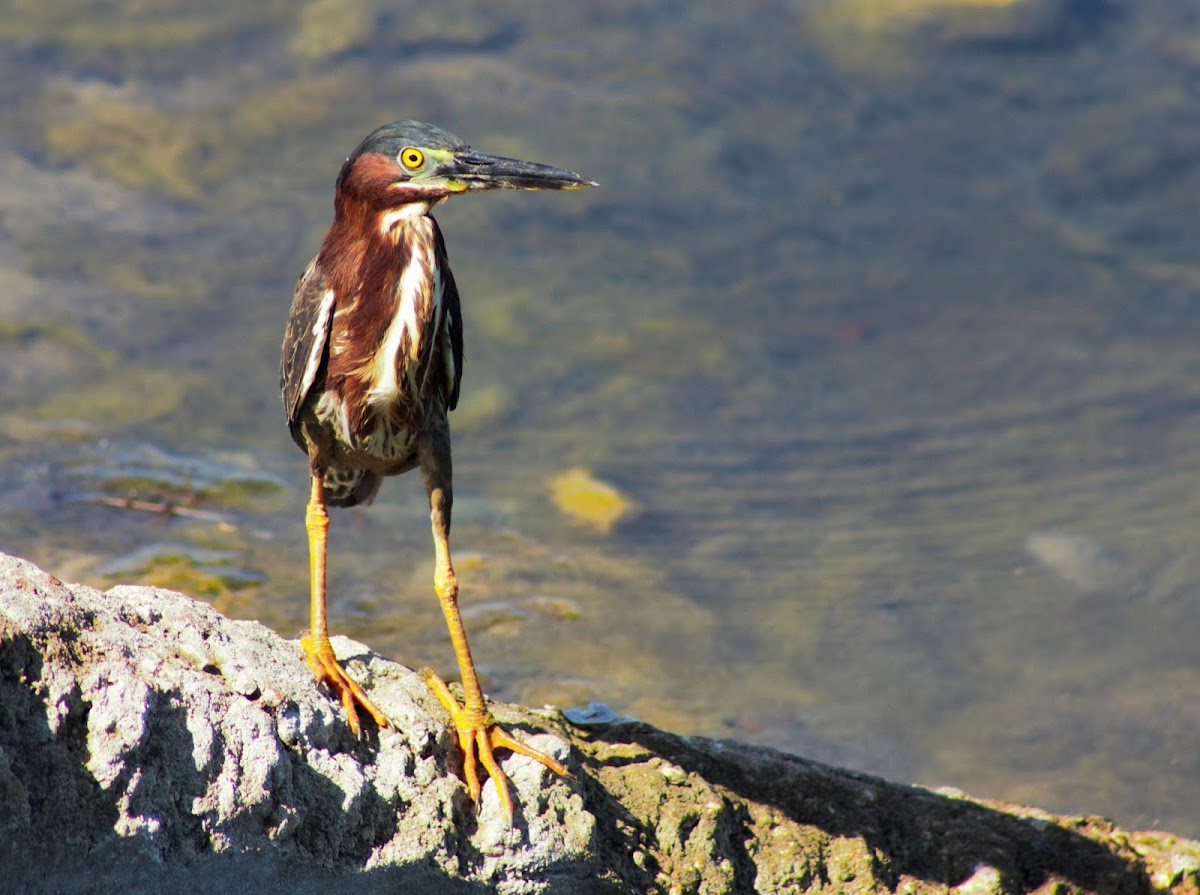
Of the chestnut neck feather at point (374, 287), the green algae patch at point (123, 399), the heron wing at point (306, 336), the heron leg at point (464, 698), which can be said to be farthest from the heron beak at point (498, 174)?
the green algae patch at point (123, 399)

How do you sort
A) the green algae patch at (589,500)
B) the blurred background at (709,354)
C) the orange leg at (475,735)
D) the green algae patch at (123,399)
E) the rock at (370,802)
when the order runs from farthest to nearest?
the green algae patch at (123,399) < the green algae patch at (589,500) < the blurred background at (709,354) < the orange leg at (475,735) < the rock at (370,802)

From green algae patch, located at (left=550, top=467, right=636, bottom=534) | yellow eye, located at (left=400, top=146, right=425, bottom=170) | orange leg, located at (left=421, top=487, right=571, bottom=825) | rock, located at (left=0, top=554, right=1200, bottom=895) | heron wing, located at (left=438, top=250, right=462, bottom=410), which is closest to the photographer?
rock, located at (left=0, top=554, right=1200, bottom=895)

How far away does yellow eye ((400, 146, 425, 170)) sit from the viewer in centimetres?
401

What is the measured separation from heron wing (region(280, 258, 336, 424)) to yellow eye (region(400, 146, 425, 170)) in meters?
0.43

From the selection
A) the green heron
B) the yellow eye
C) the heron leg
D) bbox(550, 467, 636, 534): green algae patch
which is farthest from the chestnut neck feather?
bbox(550, 467, 636, 534): green algae patch

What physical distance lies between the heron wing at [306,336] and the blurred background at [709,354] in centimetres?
271

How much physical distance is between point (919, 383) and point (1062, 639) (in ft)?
7.15

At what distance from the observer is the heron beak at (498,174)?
158 inches

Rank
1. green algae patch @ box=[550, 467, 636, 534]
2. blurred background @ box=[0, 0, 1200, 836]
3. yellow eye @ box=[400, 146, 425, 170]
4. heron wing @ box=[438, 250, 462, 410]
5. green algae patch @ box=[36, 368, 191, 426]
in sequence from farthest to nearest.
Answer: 1. green algae patch @ box=[36, 368, 191, 426]
2. green algae patch @ box=[550, 467, 636, 534]
3. blurred background @ box=[0, 0, 1200, 836]
4. heron wing @ box=[438, 250, 462, 410]
5. yellow eye @ box=[400, 146, 425, 170]

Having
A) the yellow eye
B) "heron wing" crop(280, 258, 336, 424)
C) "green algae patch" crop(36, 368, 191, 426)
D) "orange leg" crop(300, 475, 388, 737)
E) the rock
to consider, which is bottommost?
the rock

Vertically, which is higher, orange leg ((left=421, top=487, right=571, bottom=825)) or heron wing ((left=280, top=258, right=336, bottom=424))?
heron wing ((left=280, top=258, right=336, bottom=424))

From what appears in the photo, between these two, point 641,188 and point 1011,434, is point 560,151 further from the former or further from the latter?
point 1011,434

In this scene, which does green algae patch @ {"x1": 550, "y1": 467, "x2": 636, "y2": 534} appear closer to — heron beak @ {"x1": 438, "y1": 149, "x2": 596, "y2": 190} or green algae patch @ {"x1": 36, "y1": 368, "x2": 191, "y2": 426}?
green algae patch @ {"x1": 36, "y1": 368, "x2": 191, "y2": 426}

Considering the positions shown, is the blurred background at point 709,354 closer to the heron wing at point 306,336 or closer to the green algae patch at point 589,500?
the green algae patch at point 589,500
